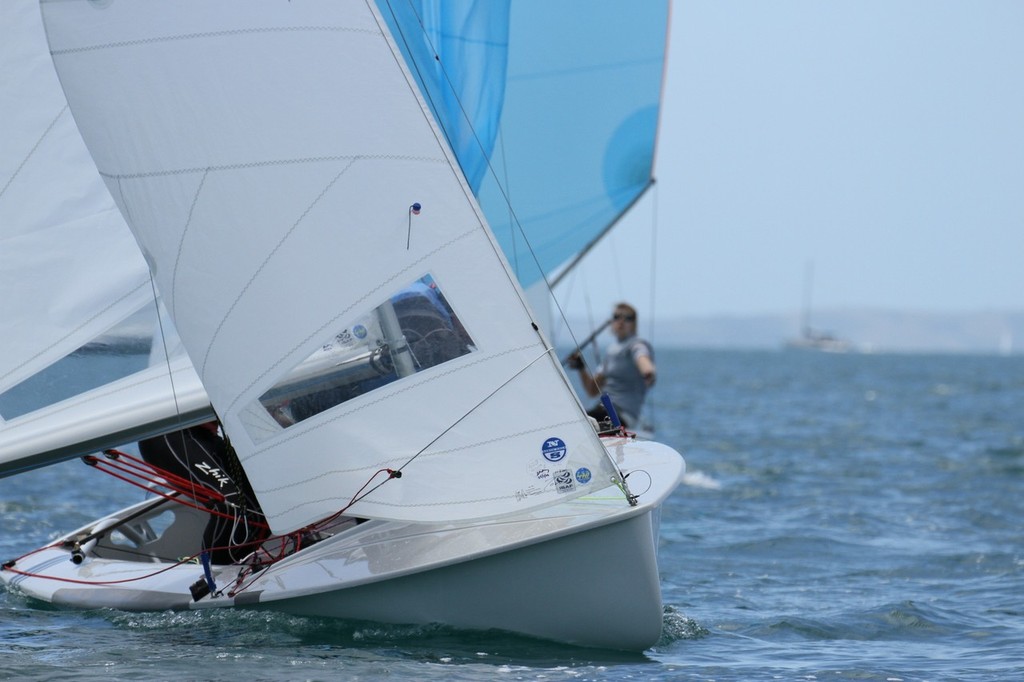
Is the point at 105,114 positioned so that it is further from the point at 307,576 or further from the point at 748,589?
the point at 748,589

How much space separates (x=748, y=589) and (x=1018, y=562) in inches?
72.8

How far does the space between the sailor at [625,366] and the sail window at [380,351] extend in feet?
11.9

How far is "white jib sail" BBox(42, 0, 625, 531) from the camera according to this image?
4.53 metres

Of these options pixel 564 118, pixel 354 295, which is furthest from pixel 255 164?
pixel 564 118

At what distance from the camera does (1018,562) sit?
24.5ft

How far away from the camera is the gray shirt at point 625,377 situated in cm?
842

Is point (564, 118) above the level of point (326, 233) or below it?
above

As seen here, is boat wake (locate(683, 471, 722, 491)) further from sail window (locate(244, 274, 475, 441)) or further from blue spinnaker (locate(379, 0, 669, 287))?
sail window (locate(244, 274, 475, 441))

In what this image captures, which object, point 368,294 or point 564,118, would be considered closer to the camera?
point 368,294

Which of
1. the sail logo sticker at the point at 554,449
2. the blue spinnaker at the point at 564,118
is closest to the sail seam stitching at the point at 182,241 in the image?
the sail logo sticker at the point at 554,449

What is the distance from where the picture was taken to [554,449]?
15.1 ft

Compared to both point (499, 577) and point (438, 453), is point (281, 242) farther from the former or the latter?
point (499, 577)

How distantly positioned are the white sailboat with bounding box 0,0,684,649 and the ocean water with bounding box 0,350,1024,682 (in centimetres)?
23

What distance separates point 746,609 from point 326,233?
2719 millimetres
